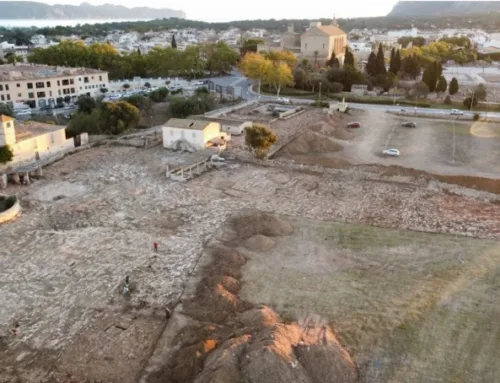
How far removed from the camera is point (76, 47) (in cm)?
7375

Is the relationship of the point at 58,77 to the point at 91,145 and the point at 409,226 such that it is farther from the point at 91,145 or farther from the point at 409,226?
the point at 409,226

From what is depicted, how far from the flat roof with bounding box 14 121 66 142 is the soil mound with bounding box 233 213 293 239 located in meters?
16.1

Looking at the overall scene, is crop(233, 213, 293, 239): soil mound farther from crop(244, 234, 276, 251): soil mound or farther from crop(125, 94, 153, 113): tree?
crop(125, 94, 153, 113): tree

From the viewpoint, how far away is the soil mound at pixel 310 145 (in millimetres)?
35938

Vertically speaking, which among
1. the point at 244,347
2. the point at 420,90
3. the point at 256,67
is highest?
the point at 256,67

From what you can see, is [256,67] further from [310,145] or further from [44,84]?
[310,145]

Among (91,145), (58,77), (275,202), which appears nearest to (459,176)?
(275,202)

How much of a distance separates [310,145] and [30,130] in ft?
62.5

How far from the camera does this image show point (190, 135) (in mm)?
33469

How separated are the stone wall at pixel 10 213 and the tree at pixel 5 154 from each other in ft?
20.0

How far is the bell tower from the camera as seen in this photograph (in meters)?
28.3

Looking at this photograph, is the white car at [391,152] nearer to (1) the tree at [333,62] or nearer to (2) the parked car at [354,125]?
→ (2) the parked car at [354,125]

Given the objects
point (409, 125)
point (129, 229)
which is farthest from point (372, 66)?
point (129, 229)

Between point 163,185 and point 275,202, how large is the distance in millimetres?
6429
